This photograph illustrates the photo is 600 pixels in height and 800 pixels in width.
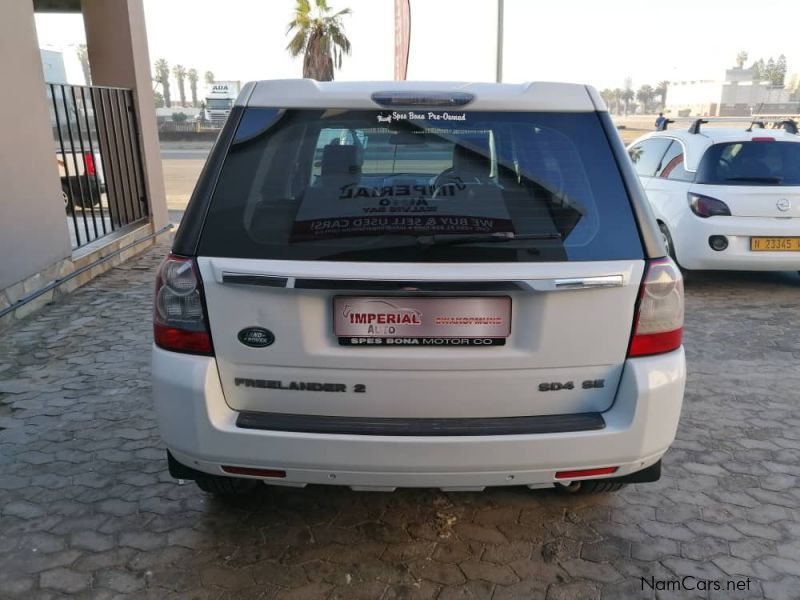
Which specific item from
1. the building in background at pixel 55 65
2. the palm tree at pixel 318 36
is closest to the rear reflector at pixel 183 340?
the building in background at pixel 55 65

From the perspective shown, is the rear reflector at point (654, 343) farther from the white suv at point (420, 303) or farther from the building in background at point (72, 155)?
the building in background at point (72, 155)

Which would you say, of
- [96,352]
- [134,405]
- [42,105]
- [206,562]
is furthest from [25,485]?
[42,105]

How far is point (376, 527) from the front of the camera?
2.69 metres

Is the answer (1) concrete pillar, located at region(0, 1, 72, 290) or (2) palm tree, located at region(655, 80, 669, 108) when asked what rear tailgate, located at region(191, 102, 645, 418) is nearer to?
(1) concrete pillar, located at region(0, 1, 72, 290)

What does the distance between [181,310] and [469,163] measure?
3.69 feet

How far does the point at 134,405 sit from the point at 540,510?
8.18 feet

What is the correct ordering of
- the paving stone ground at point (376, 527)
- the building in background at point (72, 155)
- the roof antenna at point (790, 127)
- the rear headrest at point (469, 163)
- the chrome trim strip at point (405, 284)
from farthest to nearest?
the roof antenna at point (790, 127) < the building in background at point (72, 155) < the paving stone ground at point (376, 527) < the rear headrest at point (469, 163) < the chrome trim strip at point (405, 284)

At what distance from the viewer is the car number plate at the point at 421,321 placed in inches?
80.8

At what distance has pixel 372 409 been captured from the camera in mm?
2139

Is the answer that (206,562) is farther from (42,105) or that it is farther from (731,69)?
(731,69)

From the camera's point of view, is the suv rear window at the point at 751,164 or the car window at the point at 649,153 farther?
the car window at the point at 649,153

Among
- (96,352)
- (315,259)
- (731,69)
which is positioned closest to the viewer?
(315,259)

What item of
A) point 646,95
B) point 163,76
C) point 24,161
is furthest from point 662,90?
point 24,161

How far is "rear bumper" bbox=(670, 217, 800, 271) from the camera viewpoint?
6012 mm
